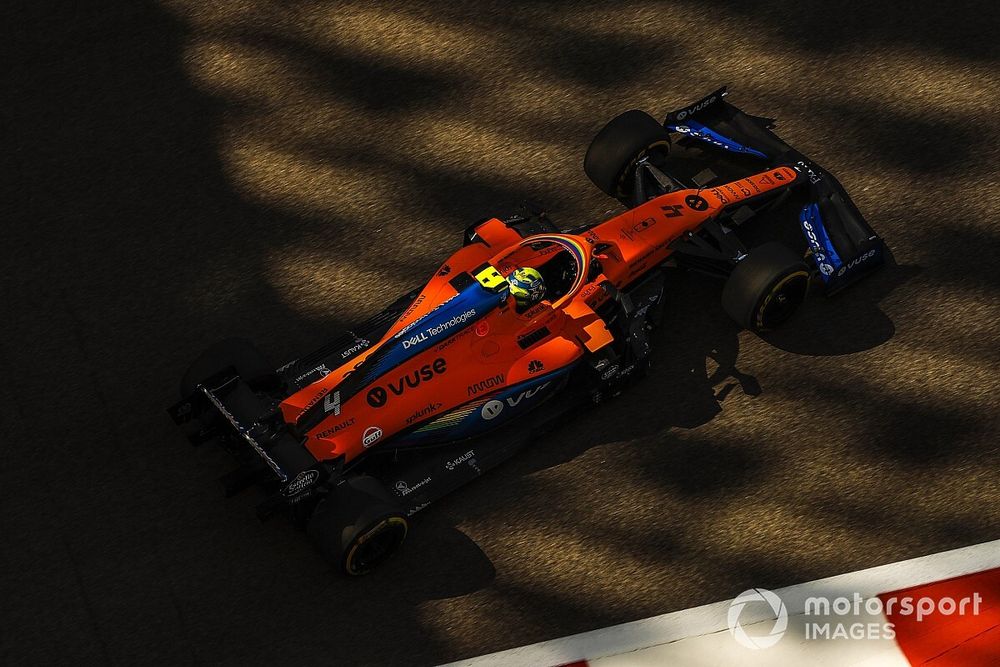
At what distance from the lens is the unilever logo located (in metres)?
8.67

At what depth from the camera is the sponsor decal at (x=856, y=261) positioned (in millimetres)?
9969

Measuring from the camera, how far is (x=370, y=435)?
902 cm

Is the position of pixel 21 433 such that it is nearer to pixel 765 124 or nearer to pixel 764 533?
pixel 764 533

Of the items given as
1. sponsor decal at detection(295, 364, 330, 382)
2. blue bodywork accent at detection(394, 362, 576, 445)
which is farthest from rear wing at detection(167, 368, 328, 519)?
blue bodywork accent at detection(394, 362, 576, 445)

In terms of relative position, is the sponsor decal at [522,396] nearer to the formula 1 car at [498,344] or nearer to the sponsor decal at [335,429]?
the formula 1 car at [498,344]

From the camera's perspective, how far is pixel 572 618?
8.80m

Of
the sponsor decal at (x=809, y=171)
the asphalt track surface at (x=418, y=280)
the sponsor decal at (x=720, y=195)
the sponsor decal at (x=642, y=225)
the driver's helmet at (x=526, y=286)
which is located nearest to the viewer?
the asphalt track surface at (x=418, y=280)

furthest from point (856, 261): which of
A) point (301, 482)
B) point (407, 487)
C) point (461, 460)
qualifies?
point (301, 482)

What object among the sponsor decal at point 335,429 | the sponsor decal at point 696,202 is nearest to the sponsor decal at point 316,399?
the sponsor decal at point 335,429

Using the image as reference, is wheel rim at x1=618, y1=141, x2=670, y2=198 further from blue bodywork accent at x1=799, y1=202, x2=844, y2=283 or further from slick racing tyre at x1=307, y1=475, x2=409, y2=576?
slick racing tyre at x1=307, y1=475, x2=409, y2=576

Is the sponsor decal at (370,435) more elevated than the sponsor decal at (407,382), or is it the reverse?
the sponsor decal at (407,382)

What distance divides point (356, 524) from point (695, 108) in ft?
15.4

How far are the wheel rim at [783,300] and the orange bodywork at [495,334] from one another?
85 centimetres

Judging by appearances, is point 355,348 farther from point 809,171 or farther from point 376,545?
point 809,171
